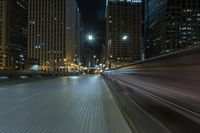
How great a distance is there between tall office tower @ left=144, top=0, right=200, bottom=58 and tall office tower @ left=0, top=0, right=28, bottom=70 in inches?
5380

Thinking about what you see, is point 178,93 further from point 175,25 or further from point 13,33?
point 13,33

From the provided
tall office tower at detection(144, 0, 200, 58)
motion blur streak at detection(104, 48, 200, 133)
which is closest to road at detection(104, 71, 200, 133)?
motion blur streak at detection(104, 48, 200, 133)

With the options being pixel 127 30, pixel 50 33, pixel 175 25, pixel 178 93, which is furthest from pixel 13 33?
pixel 178 93

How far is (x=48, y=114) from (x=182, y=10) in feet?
16.9

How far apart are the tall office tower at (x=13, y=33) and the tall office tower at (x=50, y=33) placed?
9.08m

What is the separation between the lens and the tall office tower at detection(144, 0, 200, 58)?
201 inches

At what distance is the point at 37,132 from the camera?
17.5 feet

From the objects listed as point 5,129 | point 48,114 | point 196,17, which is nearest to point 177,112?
point 196,17

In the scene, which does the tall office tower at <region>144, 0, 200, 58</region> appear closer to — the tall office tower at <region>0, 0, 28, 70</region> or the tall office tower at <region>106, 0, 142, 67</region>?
the tall office tower at <region>106, 0, 142, 67</region>

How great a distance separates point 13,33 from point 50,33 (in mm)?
24742

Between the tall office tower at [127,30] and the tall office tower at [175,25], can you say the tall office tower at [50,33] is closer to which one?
the tall office tower at [127,30]

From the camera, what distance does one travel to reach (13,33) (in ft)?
507

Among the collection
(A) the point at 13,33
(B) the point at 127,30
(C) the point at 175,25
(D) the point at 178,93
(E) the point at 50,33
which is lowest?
(D) the point at 178,93

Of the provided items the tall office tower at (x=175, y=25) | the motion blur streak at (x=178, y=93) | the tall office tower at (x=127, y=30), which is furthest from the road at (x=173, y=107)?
the tall office tower at (x=127, y=30)
